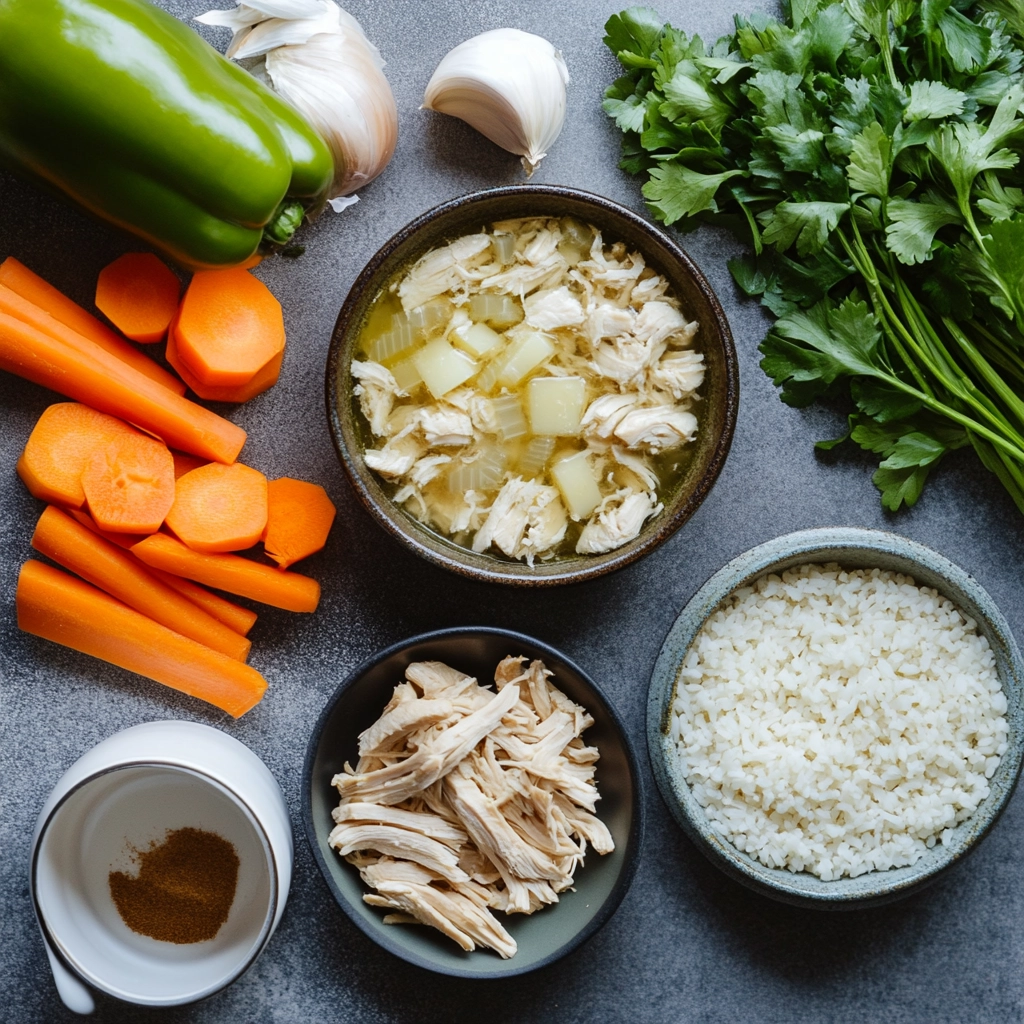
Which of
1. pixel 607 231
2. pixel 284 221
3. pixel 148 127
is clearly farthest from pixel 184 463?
pixel 607 231

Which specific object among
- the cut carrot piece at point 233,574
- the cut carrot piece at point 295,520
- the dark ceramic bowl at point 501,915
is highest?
the cut carrot piece at point 295,520

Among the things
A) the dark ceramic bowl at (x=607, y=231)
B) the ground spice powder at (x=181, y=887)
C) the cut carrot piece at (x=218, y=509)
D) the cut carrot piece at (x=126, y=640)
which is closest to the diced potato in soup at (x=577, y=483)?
the dark ceramic bowl at (x=607, y=231)

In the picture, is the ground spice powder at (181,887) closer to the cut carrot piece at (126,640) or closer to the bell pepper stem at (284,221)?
the cut carrot piece at (126,640)

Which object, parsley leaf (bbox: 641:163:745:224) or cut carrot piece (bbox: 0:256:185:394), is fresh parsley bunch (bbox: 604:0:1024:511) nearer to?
parsley leaf (bbox: 641:163:745:224)

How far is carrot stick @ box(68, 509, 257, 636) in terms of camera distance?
81.4 inches

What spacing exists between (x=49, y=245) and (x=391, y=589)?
105 centimetres

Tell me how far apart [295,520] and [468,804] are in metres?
0.69

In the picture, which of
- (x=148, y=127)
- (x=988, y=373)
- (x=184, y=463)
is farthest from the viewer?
(x=184, y=463)

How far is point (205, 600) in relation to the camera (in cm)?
209

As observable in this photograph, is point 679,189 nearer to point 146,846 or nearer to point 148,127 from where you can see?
point 148,127

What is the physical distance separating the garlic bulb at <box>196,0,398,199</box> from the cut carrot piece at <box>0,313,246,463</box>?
0.63 m

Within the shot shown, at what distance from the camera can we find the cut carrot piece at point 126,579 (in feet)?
6.61

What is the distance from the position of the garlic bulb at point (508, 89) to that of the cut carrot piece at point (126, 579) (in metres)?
1.18

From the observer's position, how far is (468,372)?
1.95m
